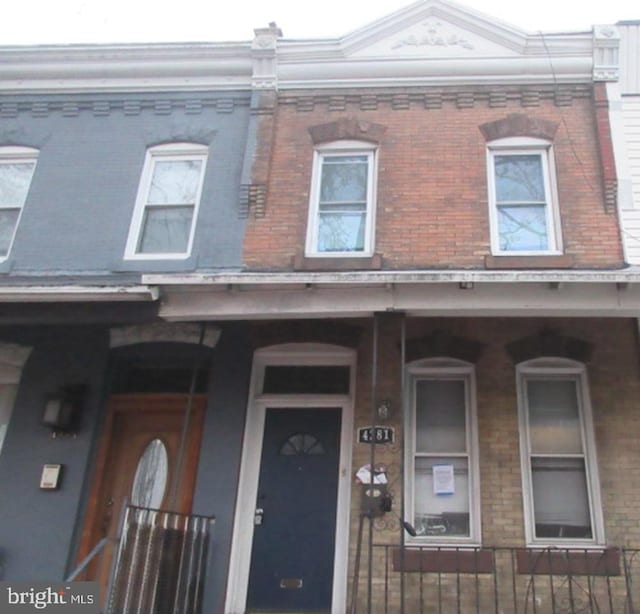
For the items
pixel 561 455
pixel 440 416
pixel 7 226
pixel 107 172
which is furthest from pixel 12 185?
pixel 561 455

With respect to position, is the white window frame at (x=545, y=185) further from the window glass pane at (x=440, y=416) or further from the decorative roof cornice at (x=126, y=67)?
the decorative roof cornice at (x=126, y=67)

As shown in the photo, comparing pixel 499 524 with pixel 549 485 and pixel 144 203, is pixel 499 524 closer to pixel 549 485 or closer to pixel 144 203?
pixel 549 485

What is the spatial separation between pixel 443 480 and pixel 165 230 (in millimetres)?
4177

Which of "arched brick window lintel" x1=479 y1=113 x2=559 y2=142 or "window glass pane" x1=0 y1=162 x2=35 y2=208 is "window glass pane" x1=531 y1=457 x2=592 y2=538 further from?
"window glass pane" x1=0 y1=162 x2=35 y2=208

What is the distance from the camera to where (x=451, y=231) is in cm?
711

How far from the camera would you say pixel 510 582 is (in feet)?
18.7

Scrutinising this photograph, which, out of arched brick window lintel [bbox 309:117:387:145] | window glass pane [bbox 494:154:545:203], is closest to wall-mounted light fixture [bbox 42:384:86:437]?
arched brick window lintel [bbox 309:117:387:145]

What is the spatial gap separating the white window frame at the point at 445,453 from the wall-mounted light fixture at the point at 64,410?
10.8ft

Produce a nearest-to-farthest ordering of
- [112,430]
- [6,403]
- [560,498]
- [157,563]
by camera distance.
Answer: [157,563], [560,498], [112,430], [6,403]

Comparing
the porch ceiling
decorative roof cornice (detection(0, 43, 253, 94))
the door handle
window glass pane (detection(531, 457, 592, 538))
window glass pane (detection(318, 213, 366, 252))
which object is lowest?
the door handle

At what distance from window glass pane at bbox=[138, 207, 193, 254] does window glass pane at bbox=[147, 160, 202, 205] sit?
0.11m

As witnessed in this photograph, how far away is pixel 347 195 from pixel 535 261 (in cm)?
226

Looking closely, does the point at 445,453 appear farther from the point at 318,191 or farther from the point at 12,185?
the point at 12,185

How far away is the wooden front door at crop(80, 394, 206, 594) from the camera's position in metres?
6.48
